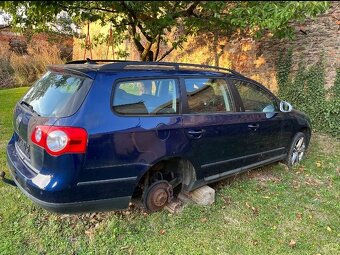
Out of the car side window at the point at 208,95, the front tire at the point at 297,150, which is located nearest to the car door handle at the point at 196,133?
the car side window at the point at 208,95

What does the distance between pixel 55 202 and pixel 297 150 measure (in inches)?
158

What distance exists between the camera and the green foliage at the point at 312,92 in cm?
704

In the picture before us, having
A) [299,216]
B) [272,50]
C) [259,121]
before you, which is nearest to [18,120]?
[259,121]

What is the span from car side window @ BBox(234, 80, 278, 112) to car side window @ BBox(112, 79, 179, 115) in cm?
108

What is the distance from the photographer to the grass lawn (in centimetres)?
317

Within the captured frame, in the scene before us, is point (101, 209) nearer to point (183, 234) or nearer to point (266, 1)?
point (183, 234)

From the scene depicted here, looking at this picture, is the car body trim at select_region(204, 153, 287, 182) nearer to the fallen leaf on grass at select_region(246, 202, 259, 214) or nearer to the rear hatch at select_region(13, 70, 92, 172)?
the fallen leaf on grass at select_region(246, 202, 259, 214)

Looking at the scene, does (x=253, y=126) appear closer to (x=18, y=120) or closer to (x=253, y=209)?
(x=253, y=209)

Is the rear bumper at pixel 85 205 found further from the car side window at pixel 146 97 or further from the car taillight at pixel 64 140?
the car side window at pixel 146 97

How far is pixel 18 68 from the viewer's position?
14516mm

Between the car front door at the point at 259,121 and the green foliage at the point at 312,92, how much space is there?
2999 millimetres

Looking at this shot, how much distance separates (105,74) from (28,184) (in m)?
1.24

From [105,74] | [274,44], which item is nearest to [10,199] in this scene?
[105,74]

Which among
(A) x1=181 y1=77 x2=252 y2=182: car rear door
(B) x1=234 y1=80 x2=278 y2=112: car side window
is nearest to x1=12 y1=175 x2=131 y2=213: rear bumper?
(A) x1=181 y1=77 x2=252 y2=182: car rear door
